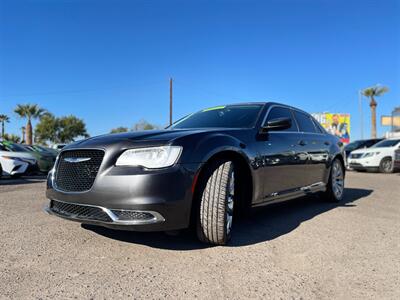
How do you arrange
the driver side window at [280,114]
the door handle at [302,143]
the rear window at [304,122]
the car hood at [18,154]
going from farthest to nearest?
the car hood at [18,154] < the rear window at [304,122] < the door handle at [302,143] < the driver side window at [280,114]

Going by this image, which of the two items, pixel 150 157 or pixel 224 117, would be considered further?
pixel 224 117

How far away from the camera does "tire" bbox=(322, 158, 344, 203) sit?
569 cm

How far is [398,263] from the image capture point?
2.89 metres

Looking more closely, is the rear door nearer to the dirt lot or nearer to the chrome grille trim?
the dirt lot

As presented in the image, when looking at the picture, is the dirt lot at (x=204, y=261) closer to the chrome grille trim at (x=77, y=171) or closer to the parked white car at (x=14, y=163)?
the chrome grille trim at (x=77, y=171)

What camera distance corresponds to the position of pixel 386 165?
1364 cm

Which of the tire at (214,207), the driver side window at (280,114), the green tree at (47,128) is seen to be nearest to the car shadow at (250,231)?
the tire at (214,207)

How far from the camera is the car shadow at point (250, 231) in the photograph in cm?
331

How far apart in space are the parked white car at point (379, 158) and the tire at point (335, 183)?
863cm

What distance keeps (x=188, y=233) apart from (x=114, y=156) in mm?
1260

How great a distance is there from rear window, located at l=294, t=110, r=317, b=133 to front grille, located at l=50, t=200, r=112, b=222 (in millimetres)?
3234

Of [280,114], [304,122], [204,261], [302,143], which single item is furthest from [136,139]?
[304,122]

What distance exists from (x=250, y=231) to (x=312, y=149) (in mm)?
1850

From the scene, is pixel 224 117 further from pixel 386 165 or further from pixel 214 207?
pixel 386 165
